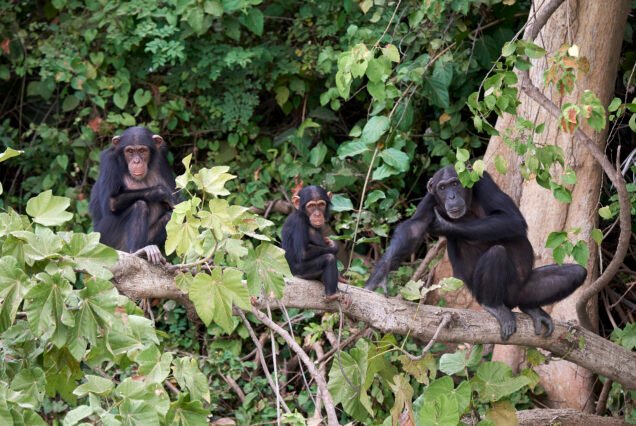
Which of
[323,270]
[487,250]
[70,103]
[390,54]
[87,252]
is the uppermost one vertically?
[390,54]

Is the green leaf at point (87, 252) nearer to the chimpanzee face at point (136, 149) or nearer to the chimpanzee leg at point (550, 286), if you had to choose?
the chimpanzee face at point (136, 149)

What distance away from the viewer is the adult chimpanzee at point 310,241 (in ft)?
19.8

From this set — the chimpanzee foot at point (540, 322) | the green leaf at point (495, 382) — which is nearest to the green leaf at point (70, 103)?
the chimpanzee foot at point (540, 322)

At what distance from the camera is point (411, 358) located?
582 centimetres

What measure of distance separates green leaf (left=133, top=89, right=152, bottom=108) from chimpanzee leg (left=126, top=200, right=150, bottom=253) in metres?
2.76

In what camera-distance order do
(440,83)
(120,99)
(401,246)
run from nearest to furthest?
(401,246) → (440,83) → (120,99)

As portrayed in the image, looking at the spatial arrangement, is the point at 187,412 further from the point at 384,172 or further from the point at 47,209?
the point at 384,172

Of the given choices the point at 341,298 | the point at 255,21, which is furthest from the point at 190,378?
the point at 255,21

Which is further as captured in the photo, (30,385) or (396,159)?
(396,159)

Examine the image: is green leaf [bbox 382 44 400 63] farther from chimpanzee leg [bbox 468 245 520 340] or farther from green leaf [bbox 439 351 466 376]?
green leaf [bbox 439 351 466 376]

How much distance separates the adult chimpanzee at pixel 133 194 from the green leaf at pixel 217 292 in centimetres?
267

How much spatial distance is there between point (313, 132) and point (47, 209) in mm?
5655

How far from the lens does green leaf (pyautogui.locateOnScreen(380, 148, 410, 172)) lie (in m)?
8.00

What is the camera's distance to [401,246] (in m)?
6.50
